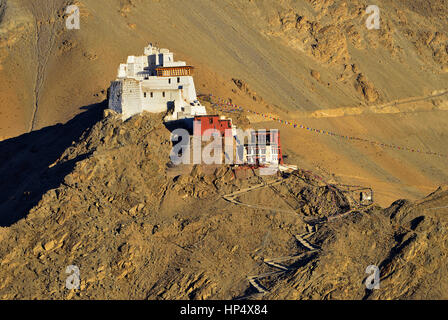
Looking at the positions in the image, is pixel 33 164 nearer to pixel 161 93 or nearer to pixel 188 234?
pixel 161 93

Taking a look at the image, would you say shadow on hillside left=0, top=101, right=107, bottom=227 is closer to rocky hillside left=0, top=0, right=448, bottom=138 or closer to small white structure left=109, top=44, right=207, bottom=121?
Result: small white structure left=109, top=44, right=207, bottom=121

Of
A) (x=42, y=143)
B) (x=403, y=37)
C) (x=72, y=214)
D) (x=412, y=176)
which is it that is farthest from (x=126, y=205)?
(x=403, y=37)

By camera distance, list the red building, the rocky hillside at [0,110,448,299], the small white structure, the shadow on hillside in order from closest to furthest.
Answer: the rocky hillside at [0,110,448,299] < the shadow on hillside < the red building < the small white structure

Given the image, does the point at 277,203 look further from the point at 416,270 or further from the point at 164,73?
the point at 164,73

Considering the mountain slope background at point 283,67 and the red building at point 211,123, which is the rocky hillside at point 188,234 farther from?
the mountain slope background at point 283,67

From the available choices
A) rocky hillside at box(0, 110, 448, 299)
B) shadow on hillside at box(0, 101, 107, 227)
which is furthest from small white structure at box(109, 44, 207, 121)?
shadow on hillside at box(0, 101, 107, 227)
